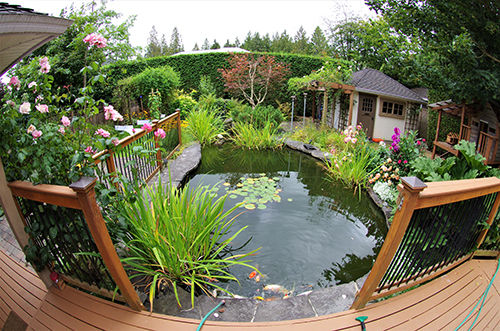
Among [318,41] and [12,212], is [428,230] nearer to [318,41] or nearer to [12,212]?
[12,212]

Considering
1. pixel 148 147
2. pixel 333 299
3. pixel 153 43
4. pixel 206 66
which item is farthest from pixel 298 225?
pixel 153 43

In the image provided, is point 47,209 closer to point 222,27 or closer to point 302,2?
point 302,2

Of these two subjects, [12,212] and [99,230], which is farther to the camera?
[12,212]

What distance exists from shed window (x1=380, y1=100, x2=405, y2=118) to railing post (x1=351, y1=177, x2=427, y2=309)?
789cm

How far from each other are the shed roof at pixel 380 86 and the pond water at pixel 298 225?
3.66m

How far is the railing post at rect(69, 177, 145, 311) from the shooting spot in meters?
1.27

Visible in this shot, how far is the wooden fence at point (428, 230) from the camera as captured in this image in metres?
1.45

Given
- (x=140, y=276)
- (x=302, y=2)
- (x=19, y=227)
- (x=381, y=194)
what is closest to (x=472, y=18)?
(x=381, y=194)

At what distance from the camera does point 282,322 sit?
1.70 metres

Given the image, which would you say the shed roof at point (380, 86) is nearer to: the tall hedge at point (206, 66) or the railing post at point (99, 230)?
the tall hedge at point (206, 66)

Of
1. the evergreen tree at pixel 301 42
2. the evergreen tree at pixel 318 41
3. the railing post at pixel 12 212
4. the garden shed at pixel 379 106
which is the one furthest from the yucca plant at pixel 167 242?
the evergreen tree at pixel 301 42

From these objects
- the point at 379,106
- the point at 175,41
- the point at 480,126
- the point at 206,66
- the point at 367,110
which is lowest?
the point at 480,126

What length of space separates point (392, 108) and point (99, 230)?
29.5ft

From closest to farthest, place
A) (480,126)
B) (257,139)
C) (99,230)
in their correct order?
(99,230)
(480,126)
(257,139)
